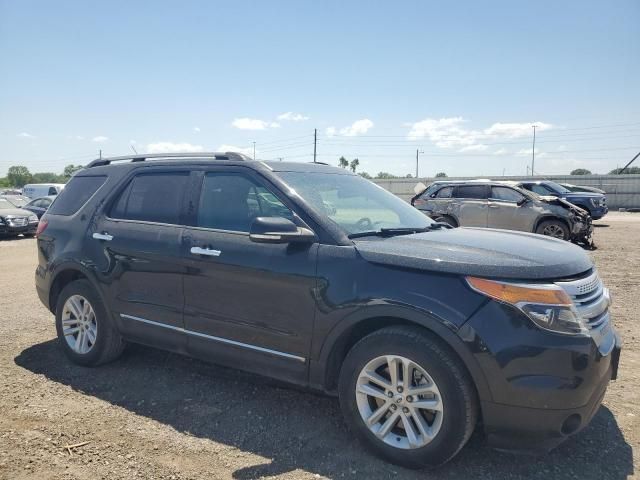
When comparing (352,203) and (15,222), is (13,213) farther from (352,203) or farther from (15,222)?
(352,203)

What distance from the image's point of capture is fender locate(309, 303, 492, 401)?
8.79 feet

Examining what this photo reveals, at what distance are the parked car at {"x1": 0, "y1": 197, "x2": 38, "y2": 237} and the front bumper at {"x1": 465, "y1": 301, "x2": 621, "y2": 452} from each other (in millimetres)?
18107

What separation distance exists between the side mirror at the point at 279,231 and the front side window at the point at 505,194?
1136 cm

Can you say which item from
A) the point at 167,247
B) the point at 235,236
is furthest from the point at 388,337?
the point at 167,247

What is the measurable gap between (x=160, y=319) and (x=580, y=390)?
3005mm

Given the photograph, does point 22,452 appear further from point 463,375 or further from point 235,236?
point 463,375

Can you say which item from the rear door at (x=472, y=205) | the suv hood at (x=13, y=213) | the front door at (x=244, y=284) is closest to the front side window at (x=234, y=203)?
the front door at (x=244, y=284)

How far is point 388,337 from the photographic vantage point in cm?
293

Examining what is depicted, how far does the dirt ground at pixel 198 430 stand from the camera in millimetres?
2932

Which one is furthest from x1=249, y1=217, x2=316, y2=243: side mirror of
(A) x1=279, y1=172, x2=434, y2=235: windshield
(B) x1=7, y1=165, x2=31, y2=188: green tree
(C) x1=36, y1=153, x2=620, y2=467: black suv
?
(B) x1=7, y1=165, x2=31, y2=188: green tree

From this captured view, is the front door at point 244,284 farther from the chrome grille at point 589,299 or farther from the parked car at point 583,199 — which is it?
the parked car at point 583,199

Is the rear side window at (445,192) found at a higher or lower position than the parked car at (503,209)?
higher

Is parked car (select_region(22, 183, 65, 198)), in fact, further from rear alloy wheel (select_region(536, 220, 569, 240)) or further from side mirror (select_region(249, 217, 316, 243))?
side mirror (select_region(249, 217, 316, 243))

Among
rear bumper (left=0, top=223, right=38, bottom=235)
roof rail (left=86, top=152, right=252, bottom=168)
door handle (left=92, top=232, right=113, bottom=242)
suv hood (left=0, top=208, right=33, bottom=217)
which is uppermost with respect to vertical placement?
roof rail (left=86, top=152, right=252, bottom=168)
